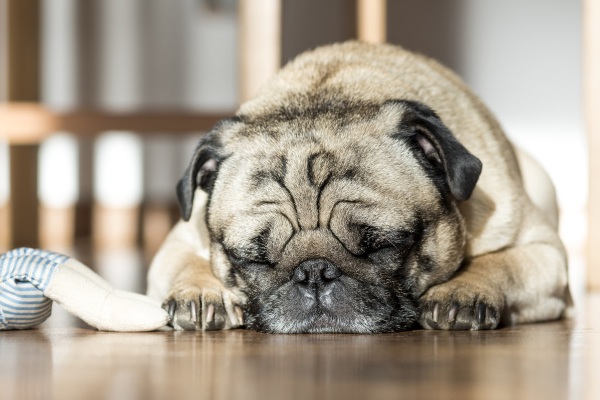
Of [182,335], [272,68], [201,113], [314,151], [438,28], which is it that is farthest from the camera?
[438,28]

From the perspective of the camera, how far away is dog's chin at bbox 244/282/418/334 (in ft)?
5.90

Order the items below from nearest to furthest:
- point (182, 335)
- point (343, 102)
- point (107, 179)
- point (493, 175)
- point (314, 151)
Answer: point (182, 335) < point (314, 151) < point (343, 102) < point (493, 175) < point (107, 179)

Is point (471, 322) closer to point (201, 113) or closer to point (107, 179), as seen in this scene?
point (201, 113)

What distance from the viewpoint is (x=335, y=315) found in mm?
1813

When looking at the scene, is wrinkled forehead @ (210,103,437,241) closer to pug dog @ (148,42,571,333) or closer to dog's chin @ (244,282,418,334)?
pug dog @ (148,42,571,333)

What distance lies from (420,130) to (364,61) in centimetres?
54

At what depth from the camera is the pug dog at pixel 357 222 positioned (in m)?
1.85

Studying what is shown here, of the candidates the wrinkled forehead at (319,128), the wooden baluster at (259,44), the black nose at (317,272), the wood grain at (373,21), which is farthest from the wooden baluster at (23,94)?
the black nose at (317,272)

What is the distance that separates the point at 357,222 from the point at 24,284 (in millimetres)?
808

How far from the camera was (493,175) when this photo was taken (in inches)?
91.4

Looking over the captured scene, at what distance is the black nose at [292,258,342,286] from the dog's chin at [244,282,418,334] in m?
0.05

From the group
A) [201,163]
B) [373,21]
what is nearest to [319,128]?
[201,163]

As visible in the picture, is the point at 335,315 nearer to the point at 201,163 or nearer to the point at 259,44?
the point at 201,163

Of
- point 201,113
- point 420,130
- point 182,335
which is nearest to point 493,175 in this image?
point 420,130
